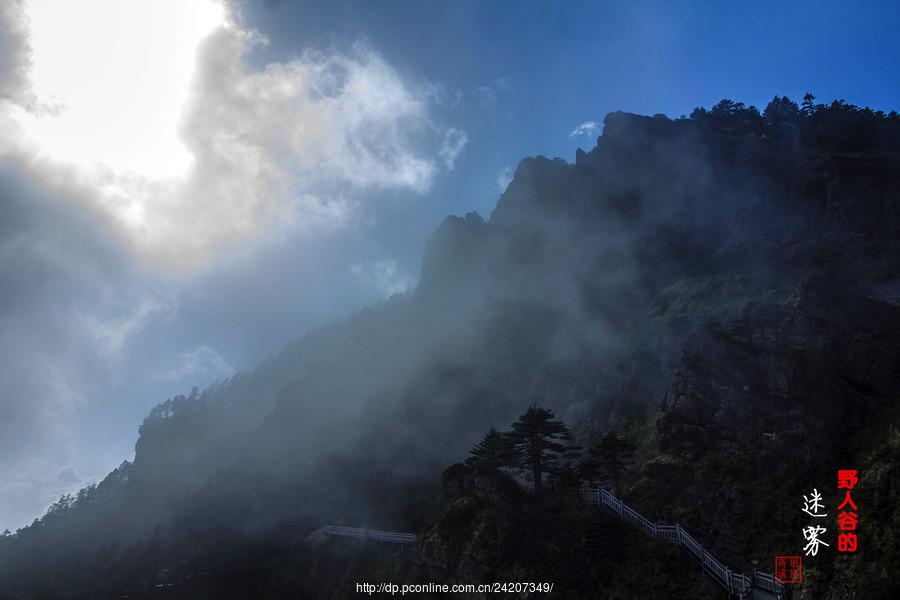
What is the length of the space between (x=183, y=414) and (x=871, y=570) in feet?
565

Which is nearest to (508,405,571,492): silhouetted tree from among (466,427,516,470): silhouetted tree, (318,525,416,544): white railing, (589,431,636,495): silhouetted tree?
(466,427,516,470): silhouetted tree

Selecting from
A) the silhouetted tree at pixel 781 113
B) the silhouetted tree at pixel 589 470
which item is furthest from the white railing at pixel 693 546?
the silhouetted tree at pixel 781 113

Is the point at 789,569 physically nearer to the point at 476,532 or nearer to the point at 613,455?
the point at 613,455

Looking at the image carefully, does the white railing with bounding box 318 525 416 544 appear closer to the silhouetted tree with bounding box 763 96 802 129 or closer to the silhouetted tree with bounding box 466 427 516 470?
the silhouetted tree with bounding box 466 427 516 470

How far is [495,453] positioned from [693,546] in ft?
55.1

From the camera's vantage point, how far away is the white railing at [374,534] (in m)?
48.5

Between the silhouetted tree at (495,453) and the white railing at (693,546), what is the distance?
6.60 m

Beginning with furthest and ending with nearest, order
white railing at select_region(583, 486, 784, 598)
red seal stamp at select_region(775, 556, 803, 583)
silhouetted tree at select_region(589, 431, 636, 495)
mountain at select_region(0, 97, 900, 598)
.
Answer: silhouetted tree at select_region(589, 431, 636, 495) < mountain at select_region(0, 97, 900, 598) < white railing at select_region(583, 486, 784, 598) < red seal stamp at select_region(775, 556, 803, 583)

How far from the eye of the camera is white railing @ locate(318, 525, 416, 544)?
159 ft

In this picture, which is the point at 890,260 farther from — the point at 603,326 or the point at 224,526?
the point at 224,526

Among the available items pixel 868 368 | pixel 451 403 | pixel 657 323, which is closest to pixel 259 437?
pixel 451 403

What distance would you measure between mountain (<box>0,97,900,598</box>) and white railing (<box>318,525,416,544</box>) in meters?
1.71

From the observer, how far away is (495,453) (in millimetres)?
43719

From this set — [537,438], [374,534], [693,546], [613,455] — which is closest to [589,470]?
[613,455]
